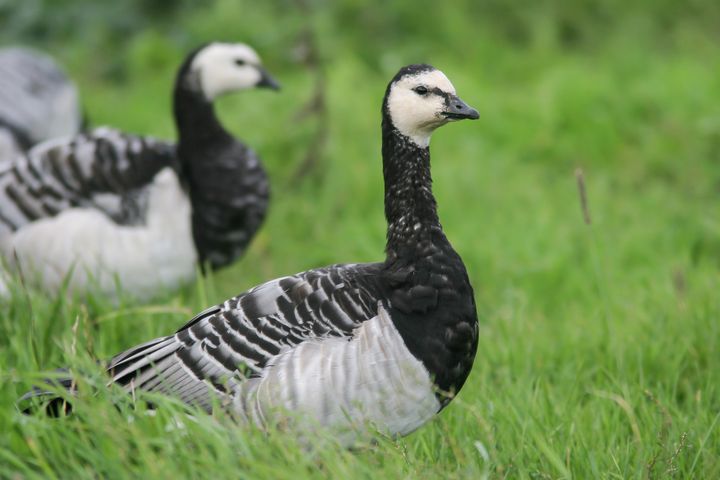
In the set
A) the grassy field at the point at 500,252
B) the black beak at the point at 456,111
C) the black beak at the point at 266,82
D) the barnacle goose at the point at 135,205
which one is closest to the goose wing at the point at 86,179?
the barnacle goose at the point at 135,205

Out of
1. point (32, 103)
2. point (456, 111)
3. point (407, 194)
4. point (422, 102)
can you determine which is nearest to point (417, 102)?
point (422, 102)

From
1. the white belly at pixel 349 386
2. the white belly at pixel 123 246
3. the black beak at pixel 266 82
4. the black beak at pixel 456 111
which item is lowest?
the white belly at pixel 349 386

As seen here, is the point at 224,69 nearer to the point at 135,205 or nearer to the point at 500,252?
the point at 135,205

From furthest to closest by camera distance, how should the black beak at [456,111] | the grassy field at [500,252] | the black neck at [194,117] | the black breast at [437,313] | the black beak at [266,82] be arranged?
the black beak at [266,82] < the black neck at [194,117] < the black beak at [456,111] < the black breast at [437,313] < the grassy field at [500,252]

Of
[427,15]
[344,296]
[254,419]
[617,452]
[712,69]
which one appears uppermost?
[427,15]

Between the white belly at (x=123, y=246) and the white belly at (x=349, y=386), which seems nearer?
the white belly at (x=349, y=386)

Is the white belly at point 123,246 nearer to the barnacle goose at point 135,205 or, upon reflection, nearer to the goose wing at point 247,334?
the barnacle goose at point 135,205

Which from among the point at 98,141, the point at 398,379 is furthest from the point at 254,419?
the point at 98,141

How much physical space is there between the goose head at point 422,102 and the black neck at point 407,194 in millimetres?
68

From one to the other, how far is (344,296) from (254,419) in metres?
0.54

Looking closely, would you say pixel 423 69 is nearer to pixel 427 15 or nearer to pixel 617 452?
pixel 617 452

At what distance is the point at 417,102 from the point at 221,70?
253 centimetres

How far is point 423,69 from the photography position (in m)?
3.54

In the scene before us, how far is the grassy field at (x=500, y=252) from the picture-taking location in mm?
2982
